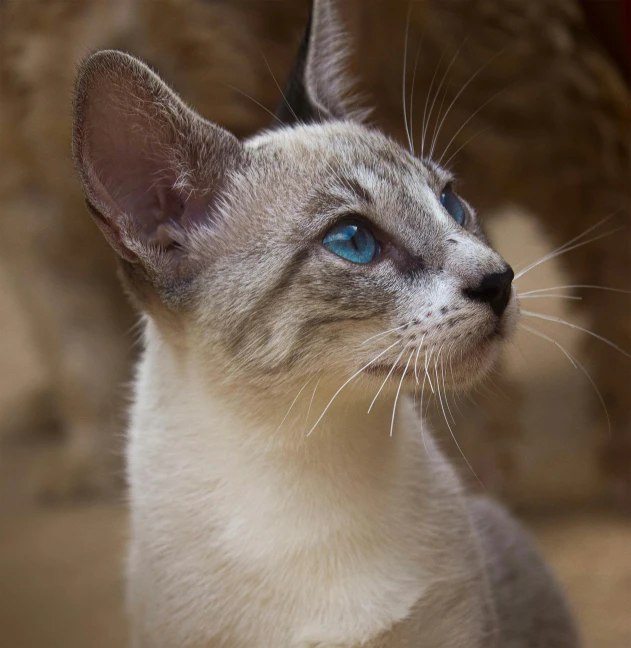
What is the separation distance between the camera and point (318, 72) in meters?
1.22

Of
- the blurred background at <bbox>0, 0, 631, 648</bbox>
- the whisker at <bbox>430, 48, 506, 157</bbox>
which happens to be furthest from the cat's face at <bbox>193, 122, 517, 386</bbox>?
the whisker at <bbox>430, 48, 506, 157</bbox>

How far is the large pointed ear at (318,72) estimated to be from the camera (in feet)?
3.80

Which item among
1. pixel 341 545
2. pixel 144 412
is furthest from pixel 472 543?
pixel 144 412

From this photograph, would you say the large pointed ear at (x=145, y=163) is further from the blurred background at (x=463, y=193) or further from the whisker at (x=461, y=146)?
the whisker at (x=461, y=146)

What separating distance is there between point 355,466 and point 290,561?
0.15 meters

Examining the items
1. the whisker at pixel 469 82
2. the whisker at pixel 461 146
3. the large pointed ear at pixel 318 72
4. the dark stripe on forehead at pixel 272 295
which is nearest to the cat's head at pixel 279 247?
the dark stripe on forehead at pixel 272 295

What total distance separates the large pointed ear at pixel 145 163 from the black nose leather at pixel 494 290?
36cm

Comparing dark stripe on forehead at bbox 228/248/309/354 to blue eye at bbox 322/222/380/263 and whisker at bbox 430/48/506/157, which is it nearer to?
blue eye at bbox 322/222/380/263

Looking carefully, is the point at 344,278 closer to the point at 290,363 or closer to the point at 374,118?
the point at 290,363

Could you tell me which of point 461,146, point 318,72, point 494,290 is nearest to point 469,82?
point 461,146

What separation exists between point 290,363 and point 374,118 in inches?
24.2

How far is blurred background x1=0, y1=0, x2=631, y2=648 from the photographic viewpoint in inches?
51.4

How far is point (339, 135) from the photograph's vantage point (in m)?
1.12

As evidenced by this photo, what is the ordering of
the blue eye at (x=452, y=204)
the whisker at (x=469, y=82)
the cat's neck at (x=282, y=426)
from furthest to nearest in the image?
the whisker at (x=469, y=82), the blue eye at (x=452, y=204), the cat's neck at (x=282, y=426)
